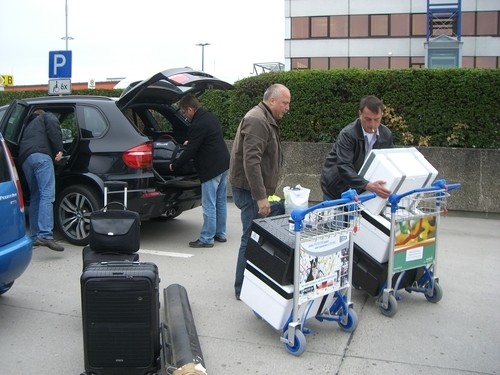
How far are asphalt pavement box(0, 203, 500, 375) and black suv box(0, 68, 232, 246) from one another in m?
0.62

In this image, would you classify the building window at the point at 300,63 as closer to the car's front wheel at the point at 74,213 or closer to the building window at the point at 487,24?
the building window at the point at 487,24

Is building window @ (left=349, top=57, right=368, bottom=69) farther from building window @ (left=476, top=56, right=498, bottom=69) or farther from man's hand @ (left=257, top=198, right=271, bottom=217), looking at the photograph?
man's hand @ (left=257, top=198, right=271, bottom=217)

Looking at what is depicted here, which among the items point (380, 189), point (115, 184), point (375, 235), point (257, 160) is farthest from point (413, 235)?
point (115, 184)

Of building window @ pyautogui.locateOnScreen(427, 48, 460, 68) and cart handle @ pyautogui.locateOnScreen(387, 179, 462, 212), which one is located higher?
building window @ pyautogui.locateOnScreen(427, 48, 460, 68)

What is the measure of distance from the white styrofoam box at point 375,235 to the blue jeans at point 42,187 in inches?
138

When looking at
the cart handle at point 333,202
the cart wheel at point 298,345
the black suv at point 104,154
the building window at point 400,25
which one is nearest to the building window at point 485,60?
the building window at point 400,25

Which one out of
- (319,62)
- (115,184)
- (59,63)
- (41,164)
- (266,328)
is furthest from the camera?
(319,62)

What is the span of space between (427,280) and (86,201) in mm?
3914

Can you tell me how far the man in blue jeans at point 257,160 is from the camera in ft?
16.0

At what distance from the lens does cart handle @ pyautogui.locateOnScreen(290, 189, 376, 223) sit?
3766 mm

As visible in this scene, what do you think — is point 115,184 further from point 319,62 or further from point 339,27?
point 339,27

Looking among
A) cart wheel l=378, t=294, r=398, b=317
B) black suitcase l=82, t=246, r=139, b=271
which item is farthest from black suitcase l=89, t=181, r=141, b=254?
cart wheel l=378, t=294, r=398, b=317

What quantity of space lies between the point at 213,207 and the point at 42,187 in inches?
76.0

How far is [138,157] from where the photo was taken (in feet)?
21.6
